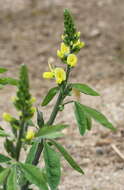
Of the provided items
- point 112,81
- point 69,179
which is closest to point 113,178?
point 69,179

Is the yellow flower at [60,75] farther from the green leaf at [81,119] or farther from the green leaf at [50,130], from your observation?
the green leaf at [50,130]

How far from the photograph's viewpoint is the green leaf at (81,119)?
1.77 metres

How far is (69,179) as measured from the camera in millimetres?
2785

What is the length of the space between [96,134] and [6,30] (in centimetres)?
202

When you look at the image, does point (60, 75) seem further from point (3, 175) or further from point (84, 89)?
point (3, 175)

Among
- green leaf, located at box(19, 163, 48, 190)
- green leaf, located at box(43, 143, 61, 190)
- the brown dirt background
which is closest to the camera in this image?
green leaf, located at box(19, 163, 48, 190)

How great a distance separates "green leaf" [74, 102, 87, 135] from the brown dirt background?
0.98m

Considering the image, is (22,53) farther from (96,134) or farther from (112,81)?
(96,134)

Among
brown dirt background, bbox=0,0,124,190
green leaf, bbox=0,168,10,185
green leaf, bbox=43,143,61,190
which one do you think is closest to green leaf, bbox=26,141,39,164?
green leaf, bbox=43,143,61,190

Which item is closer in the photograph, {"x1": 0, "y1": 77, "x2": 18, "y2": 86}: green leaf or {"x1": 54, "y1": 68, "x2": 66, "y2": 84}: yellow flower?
{"x1": 54, "y1": 68, "x2": 66, "y2": 84}: yellow flower

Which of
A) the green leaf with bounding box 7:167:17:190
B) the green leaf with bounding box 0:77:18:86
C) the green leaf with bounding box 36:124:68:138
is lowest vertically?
the green leaf with bounding box 7:167:17:190

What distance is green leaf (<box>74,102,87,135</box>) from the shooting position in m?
1.77

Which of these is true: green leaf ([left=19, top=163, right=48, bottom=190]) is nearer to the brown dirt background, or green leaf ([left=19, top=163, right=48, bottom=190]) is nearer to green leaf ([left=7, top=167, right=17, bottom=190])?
green leaf ([left=7, top=167, right=17, bottom=190])

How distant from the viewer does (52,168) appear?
1.62 m
